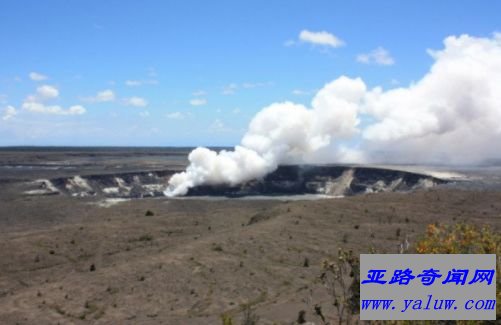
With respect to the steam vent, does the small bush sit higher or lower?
lower

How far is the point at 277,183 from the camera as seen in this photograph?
12125 centimetres

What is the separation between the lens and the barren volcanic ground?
30656mm

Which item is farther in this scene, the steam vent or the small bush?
the steam vent

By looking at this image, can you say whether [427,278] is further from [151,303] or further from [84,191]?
[84,191]

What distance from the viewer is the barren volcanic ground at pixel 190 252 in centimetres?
3066

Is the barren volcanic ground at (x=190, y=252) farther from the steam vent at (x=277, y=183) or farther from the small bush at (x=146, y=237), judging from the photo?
the steam vent at (x=277, y=183)

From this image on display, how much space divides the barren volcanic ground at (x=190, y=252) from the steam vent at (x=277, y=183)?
93.5ft

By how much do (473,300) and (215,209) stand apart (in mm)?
69423

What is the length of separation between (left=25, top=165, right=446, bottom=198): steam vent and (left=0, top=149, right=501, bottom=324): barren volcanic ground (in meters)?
28.5

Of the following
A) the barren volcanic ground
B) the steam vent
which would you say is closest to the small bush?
the barren volcanic ground

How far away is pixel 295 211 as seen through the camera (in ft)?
199

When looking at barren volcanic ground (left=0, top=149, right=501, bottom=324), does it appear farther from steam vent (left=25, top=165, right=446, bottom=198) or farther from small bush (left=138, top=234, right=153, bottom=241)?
steam vent (left=25, top=165, right=446, bottom=198)

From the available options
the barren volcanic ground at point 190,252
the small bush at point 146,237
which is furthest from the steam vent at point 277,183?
the small bush at point 146,237

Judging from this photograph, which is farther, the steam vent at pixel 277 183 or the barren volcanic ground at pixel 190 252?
the steam vent at pixel 277 183
